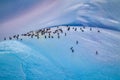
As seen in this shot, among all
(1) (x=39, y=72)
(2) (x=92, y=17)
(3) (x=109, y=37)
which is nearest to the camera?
(1) (x=39, y=72)

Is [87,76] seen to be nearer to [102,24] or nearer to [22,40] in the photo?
[22,40]

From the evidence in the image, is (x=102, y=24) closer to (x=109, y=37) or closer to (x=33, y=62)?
(x=109, y=37)

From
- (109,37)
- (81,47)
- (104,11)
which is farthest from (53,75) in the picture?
(104,11)

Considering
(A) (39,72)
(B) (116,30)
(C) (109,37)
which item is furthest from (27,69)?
(B) (116,30)

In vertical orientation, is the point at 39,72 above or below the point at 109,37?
below

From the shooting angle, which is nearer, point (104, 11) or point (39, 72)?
point (39, 72)

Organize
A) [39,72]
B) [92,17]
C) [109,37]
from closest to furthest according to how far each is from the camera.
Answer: [39,72] → [109,37] → [92,17]

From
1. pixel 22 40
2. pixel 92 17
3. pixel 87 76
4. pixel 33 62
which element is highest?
pixel 92 17
